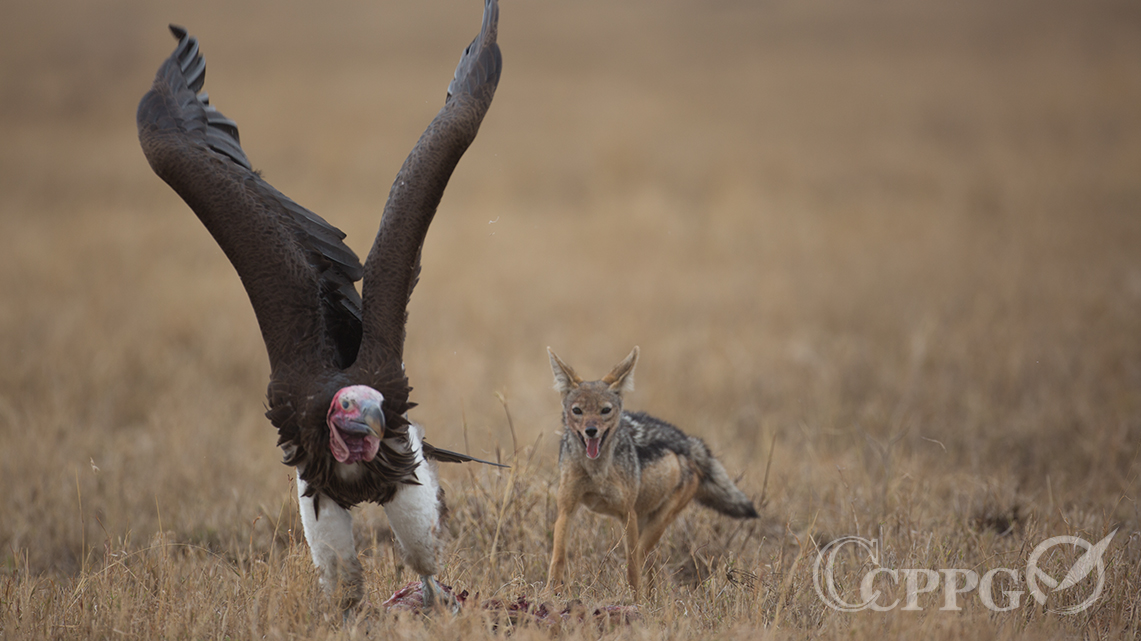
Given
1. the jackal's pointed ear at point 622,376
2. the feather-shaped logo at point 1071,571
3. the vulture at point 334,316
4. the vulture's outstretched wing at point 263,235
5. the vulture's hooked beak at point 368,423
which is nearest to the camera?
the vulture's hooked beak at point 368,423

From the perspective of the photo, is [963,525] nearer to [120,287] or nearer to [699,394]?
[699,394]

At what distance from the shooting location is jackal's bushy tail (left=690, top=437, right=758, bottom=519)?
190 inches

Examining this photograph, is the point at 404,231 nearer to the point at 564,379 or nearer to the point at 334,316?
the point at 334,316

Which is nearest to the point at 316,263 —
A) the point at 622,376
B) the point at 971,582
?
the point at 622,376

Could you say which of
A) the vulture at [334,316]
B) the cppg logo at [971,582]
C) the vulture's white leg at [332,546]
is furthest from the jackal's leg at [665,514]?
the vulture's white leg at [332,546]

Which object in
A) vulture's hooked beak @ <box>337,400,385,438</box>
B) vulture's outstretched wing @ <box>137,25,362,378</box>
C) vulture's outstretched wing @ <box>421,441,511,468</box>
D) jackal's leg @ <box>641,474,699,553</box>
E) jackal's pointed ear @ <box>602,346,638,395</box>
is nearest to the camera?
vulture's hooked beak @ <box>337,400,385,438</box>

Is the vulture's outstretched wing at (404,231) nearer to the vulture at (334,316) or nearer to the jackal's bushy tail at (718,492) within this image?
the vulture at (334,316)

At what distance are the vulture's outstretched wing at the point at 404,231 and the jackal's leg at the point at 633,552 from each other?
141cm

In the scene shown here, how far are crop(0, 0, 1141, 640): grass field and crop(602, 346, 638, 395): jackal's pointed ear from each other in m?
0.76

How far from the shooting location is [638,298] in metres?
12.1

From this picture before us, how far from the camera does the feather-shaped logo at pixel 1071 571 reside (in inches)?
158

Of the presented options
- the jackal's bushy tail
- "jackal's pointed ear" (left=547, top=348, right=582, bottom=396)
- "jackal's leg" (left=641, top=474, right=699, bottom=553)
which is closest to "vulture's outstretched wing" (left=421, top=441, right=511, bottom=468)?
"jackal's pointed ear" (left=547, top=348, right=582, bottom=396)

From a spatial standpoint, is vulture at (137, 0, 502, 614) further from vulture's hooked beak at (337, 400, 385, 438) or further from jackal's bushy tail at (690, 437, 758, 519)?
jackal's bushy tail at (690, 437, 758, 519)

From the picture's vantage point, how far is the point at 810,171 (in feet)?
54.0
